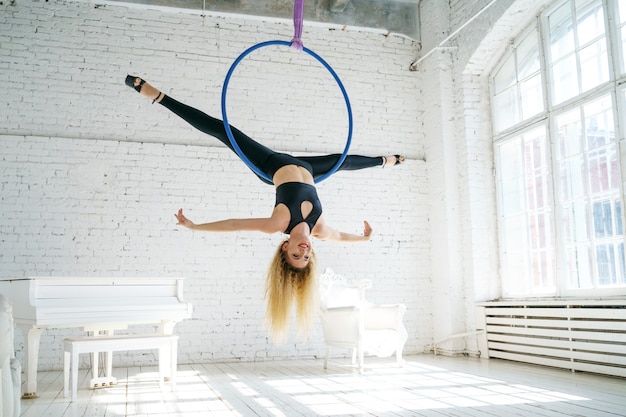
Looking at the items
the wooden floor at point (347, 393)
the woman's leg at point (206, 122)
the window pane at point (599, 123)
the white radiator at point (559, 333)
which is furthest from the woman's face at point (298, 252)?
the window pane at point (599, 123)

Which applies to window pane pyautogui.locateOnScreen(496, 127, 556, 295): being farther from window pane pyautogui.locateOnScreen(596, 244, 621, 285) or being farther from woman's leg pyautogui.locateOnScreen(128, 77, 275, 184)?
woman's leg pyautogui.locateOnScreen(128, 77, 275, 184)

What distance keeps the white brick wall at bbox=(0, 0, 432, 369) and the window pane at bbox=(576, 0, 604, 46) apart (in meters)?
2.51

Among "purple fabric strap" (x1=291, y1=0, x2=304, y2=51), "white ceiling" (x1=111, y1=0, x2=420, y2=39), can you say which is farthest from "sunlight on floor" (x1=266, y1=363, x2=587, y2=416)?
"white ceiling" (x1=111, y1=0, x2=420, y2=39)

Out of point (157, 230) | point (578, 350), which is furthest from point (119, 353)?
point (578, 350)

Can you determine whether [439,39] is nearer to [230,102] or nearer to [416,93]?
[416,93]

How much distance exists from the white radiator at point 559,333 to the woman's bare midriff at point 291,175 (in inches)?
110

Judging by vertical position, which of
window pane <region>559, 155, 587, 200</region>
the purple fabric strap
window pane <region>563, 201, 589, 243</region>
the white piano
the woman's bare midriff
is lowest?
the white piano

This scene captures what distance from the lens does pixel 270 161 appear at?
14.0ft

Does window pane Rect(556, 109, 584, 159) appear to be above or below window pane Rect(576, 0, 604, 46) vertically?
below

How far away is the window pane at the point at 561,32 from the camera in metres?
5.81

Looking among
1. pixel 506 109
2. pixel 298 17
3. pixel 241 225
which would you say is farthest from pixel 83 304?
pixel 506 109

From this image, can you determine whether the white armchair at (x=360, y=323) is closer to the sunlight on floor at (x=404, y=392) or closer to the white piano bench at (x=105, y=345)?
the sunlight on floor at (x=404, y=392)

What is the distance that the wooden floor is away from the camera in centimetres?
375

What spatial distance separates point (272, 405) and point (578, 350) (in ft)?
9.70
